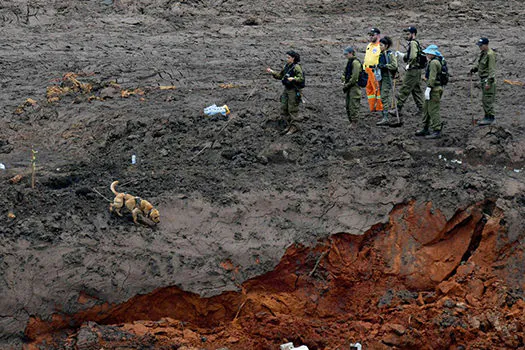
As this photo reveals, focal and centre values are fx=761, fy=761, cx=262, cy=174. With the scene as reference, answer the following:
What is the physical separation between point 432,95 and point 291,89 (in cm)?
227

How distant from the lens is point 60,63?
15977 millimetres

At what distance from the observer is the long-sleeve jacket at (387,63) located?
12.9 metres

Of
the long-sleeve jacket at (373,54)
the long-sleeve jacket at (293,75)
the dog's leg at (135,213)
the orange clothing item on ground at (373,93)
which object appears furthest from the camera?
the orange clothing item on ground at (373,93)

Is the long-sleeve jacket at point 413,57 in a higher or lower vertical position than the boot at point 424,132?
higher

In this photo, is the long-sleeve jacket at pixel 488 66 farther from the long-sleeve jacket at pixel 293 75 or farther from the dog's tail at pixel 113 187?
the dog's tail at pixel 113 187

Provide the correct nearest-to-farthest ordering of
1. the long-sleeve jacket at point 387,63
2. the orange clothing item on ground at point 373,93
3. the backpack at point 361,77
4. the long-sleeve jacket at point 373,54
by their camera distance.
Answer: the backpack at point 361,77
the long-sleeve jacket at point 387,63
the long-sleeve jacket at point 373,54
the orange clothing item on ground at point 373,93

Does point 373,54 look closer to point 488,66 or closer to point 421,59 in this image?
point 421,59

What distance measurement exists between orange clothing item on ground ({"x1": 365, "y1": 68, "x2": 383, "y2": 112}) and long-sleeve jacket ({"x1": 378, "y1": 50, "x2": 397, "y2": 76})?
402mm

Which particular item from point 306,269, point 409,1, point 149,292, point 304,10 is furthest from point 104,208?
point 409,1

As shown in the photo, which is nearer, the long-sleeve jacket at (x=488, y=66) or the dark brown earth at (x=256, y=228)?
the dark brown earth at (x=256, y=228)

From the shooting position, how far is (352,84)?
12.6 m

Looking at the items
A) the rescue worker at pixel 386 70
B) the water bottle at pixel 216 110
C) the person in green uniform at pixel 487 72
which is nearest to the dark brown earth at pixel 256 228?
the water bottle at pixel 216 110

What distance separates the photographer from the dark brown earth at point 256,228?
32.6 ft

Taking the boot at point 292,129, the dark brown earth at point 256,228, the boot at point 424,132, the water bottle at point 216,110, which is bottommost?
the dark brown earth at point 256,228
